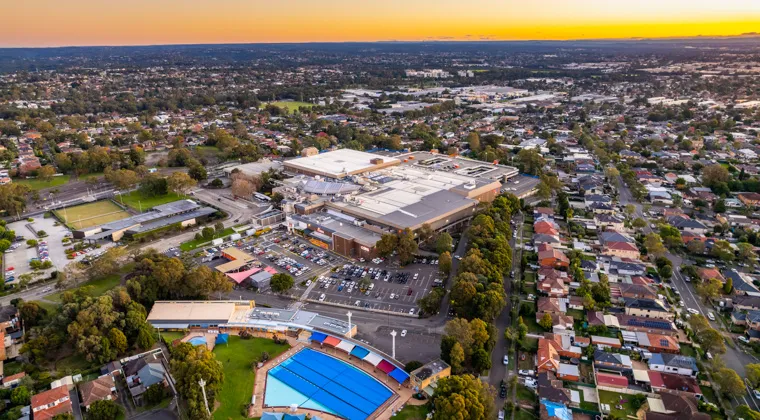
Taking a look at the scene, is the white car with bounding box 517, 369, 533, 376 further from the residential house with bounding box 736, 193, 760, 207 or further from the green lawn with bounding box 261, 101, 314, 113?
the green lawn with bounding box 261, 101, 314, 113

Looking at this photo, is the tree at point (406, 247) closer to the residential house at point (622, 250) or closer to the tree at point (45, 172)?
the residential house at point (622, 250)

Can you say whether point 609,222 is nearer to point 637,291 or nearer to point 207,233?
point 637,291

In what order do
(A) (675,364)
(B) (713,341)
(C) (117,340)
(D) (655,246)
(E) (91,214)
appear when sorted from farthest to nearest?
1. (E) (91,214)
2. (D) (655,246)
3. (C) (117,340)
4. (B) (713,341)
5. (A) (675,364)

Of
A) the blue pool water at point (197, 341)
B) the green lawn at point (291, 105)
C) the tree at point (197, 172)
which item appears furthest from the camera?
the green lawn at point (291, 105)

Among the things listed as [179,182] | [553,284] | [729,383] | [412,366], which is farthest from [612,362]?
[179,182]

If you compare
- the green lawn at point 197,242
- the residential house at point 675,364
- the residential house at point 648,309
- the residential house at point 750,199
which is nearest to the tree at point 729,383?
the residential house at point 675,364

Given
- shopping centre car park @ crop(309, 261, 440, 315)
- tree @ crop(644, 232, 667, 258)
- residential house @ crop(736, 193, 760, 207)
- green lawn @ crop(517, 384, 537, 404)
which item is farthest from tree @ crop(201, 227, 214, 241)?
residential house @ crop(736, 193, 760, 207)

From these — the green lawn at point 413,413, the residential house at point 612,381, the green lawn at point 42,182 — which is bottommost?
the green lawn at point 413,413
